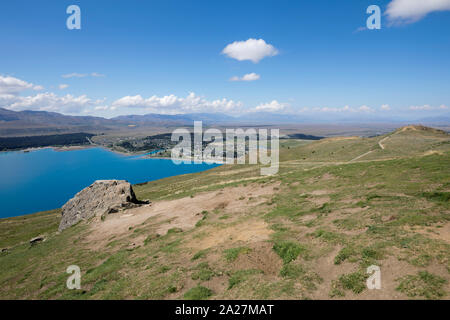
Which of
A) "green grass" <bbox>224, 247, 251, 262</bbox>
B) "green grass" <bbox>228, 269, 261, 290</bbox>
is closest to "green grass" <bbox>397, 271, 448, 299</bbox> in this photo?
"green grass" <bbox>228, 269, 261, 290</bbox>

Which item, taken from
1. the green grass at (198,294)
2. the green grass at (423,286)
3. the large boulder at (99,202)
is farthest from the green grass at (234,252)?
the large boulder at (99,202)

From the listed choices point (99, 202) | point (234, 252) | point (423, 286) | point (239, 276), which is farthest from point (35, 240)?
point (423, 286)

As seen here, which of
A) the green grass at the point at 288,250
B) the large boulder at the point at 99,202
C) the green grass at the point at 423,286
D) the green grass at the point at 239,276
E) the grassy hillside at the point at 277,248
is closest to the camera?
the green grass at the point at 423,286

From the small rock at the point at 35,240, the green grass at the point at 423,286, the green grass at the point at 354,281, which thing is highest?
the green grass at the point at 423,286

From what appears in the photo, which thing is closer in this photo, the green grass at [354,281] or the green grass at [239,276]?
the green grass at [354,281]

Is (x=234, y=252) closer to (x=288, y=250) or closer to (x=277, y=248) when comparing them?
(x=277, y=248)

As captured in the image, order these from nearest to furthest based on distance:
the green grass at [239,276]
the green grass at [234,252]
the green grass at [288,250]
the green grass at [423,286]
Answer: the green grass at [423,286] → the green grass at [239,276] → the green grass at [288,250] → the green grass at [234,252]

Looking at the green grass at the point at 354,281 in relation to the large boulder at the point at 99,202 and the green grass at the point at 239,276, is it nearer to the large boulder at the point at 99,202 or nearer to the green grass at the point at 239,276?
the green grass at the point at 239,276
